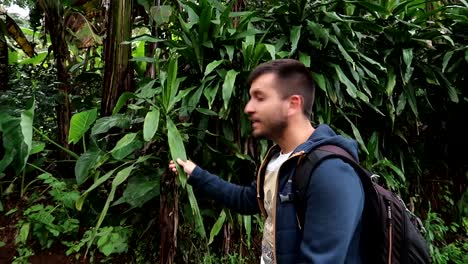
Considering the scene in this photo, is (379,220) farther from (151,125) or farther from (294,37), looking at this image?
(294,37)

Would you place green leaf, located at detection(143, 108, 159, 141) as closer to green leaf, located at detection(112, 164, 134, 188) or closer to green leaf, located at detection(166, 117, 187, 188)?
green leaf, located at detection(166, 117, 187, 188)

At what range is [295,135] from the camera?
1443 millimetres

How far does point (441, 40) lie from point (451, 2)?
49.6 inches

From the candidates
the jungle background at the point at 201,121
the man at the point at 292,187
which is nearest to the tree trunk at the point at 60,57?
the jungle background at the point at 201,121

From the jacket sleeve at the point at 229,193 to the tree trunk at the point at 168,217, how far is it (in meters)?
0.39

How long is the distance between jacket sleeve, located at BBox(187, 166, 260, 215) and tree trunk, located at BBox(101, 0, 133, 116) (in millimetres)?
1361

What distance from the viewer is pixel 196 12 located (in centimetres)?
286

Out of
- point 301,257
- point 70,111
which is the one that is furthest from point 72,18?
point 301,257

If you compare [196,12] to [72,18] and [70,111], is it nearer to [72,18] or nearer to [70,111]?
[70,111]

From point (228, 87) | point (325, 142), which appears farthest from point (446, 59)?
point (325, 142)

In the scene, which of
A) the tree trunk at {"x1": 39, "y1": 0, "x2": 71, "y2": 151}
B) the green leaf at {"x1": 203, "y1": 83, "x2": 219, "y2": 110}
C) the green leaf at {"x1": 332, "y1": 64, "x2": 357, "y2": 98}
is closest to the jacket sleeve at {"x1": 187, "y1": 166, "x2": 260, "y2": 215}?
the green leaf at {"x1": 203, "y1": 83, "x2": 219, "y2": 110}

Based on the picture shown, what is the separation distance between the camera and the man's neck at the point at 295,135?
144 cm

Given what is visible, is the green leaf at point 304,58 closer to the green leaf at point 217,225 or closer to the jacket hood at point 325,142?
the green leaf at point 217,225

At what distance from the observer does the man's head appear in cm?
143
